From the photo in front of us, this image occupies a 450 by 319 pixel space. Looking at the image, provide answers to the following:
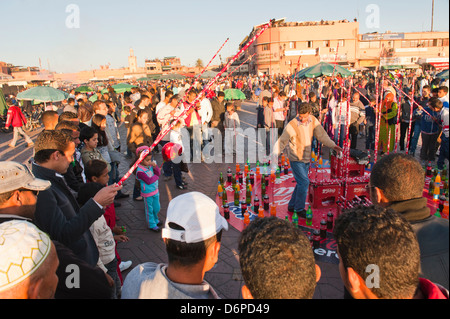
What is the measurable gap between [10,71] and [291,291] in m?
84.9

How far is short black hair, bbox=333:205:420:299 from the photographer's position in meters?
1.53

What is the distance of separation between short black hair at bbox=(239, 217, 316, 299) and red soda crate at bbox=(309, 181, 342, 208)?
15.6 feet

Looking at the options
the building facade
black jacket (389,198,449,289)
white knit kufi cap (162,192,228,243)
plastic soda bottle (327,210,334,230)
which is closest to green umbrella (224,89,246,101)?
plastic soda bottle (327,210,334,230)

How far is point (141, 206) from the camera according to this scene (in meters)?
6.72

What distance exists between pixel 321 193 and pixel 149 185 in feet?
11.6

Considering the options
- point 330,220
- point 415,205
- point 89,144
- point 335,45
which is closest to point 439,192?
point 330,220

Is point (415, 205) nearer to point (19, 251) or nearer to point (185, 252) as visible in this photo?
point (185, 252)

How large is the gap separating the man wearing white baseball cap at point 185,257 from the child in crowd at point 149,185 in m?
3.60

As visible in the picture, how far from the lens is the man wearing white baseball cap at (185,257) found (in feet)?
5.24

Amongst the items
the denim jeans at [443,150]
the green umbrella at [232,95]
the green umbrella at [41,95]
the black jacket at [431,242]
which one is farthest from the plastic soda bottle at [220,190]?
the green umbrella at [232,95]

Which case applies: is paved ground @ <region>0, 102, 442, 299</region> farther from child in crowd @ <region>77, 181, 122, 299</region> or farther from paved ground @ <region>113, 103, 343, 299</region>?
child in crowd @ <region>77, 181, 122, 299</region>

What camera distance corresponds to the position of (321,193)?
606 centimetres

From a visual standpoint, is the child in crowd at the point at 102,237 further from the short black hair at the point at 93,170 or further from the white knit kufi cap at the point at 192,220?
the white knit kufi cap at the point at 192,220
